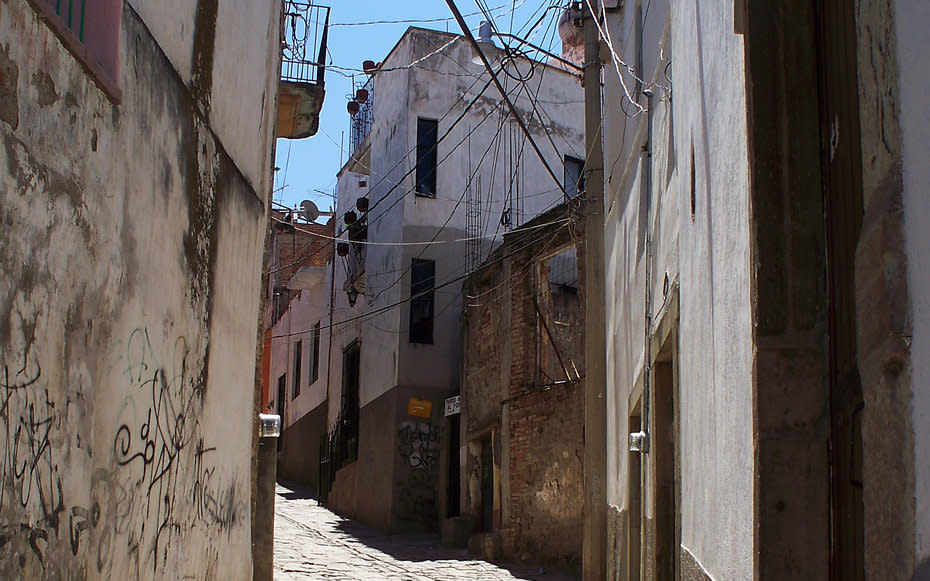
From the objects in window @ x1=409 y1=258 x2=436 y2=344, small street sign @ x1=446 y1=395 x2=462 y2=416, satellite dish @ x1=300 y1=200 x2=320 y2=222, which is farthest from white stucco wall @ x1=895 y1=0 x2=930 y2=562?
satellite dish @ x1=300 y1=200 x2=320 y2=222

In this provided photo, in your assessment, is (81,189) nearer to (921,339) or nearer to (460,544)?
(921,339)

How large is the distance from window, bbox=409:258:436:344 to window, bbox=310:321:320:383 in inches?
323

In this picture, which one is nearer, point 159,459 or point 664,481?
point 159,459

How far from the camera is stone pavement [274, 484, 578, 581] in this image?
13.9m

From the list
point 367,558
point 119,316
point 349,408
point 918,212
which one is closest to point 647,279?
point 119,316

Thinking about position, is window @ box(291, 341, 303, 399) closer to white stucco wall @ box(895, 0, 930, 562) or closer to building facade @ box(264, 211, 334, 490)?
building facade @ box(264, 211, 334, 490)

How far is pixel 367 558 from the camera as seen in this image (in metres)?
16.1

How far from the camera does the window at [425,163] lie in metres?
23.2

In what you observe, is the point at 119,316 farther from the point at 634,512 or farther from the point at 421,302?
the point at 421,302

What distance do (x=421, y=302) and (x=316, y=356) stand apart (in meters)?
8.81

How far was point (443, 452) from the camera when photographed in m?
21.8

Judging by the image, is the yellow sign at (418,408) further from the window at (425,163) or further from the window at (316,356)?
the window at (316,356)

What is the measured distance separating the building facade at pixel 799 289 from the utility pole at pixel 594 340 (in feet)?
14.5

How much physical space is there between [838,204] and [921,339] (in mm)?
1353
